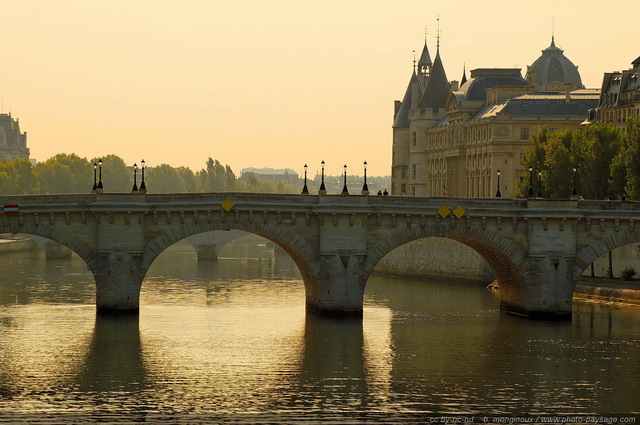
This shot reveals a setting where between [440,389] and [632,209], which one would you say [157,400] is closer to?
[440,389]

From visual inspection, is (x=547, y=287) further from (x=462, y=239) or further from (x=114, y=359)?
(x=114, y=359)

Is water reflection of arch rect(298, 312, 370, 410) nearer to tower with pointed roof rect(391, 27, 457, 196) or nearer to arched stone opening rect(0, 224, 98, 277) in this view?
arched stone opening rect(0, 224, 98, 277)

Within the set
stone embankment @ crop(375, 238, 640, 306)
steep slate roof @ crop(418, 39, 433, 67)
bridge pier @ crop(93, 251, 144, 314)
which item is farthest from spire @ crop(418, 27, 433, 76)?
bridge pier @ crop(93, 251, 144, 314)

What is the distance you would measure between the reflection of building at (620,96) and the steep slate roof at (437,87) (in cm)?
3061

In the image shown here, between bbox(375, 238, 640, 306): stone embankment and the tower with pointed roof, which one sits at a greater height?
the tower with pointed roof

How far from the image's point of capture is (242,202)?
89.5 m

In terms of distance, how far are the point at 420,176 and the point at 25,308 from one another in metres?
84.3

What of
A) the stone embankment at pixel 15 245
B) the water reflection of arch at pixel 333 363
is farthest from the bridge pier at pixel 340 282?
the stone embankment at pixel 15 245

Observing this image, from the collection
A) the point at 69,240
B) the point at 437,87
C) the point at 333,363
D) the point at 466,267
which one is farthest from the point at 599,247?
the point at 437,87

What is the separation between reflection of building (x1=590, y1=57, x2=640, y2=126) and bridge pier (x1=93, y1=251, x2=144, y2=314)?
5797 cm

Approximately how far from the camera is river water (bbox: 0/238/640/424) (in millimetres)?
62812

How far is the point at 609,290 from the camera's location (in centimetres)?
10425

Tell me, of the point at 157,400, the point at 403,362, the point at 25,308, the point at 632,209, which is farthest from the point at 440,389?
the point at 25,308

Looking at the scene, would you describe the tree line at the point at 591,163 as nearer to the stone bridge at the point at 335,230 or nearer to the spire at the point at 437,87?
the stone bridge at the point at 335,230
